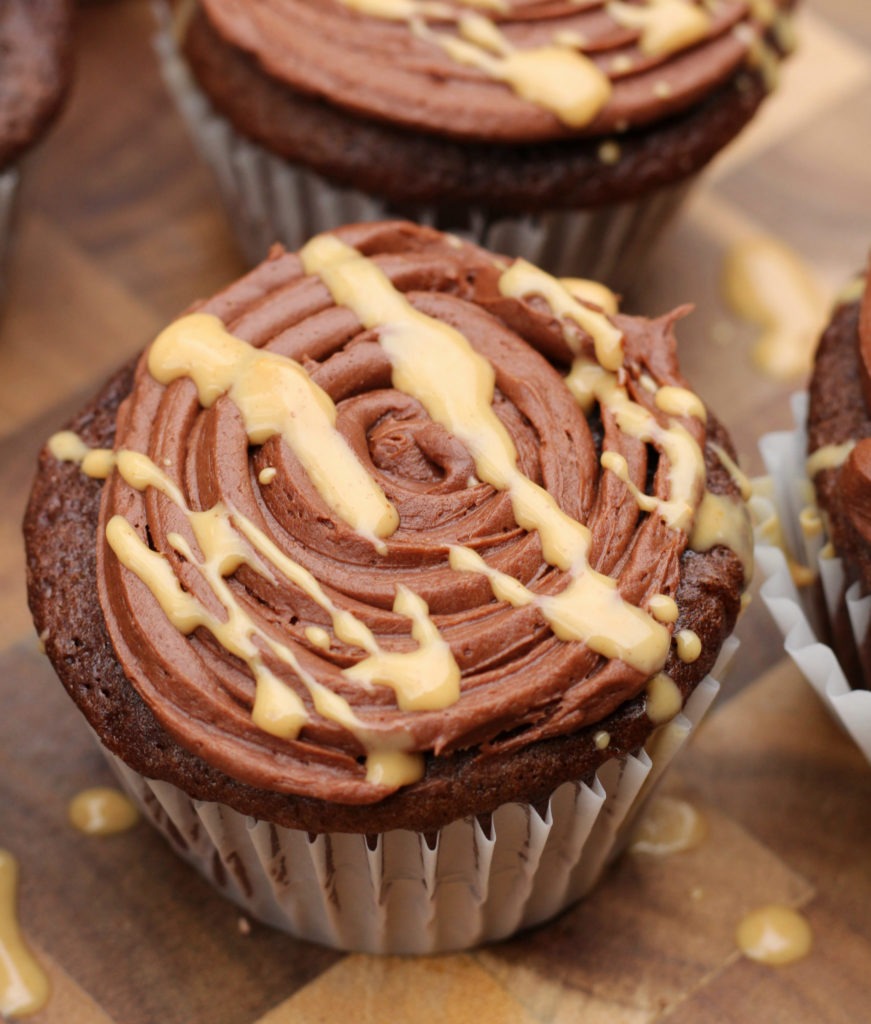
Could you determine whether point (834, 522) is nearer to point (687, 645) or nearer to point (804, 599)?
point (804, 599)

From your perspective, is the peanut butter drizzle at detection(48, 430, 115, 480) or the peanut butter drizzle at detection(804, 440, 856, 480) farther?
the peanut butter drizzle at detection(804, 440, 856, 480)

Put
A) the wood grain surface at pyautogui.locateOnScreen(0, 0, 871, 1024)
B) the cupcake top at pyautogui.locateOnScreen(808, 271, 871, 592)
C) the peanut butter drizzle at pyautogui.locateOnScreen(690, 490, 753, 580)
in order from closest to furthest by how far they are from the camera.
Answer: the peanut butter drizzle at pyautogui.locateOnScreen(690, 490, 753, 580)
the cupcake top at pyautogui.locateOnScreen(808, 271, 871, 592)
the wood grain surface at pyautogui.locateOnScreen(0, 0, 871, 1024)

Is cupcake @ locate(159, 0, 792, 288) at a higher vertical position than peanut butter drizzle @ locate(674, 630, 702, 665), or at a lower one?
higher

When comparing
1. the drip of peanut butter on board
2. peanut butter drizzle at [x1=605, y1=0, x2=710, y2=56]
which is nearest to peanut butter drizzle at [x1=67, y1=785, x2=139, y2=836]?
the drip of peanut butter on board

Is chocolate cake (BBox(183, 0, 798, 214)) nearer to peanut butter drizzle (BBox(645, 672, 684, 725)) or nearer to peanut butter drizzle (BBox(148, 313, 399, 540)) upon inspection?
peanut butter drizzle (BBox(148, 313, 399, 540))

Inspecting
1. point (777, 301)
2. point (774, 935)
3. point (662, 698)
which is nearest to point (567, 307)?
point (662, 698)

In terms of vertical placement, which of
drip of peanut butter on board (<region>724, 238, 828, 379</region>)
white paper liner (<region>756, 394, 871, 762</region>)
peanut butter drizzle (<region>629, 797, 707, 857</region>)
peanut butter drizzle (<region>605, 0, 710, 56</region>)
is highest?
peanut butter drizzle (<region>605, 0, 710, 56</region>)

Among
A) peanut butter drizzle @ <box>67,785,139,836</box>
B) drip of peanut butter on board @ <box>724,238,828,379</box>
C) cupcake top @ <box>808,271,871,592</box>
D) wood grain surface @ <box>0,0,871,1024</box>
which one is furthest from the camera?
drip of peanut butter on board @ <box>724,238,828,379</box>
